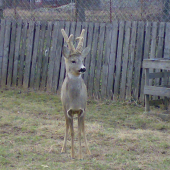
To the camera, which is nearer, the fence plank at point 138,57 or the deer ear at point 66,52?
the deer ear at point 66,52

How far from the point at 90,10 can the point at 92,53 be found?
175 centimetres

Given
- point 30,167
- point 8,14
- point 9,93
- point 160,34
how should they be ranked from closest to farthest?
1. point 30,167
2. point 160,34
3. point 9,93
4. point 8,14

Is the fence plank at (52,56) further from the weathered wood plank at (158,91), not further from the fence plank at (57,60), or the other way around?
the weathered wood plank at (158,91)

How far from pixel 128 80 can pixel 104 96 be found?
2.72 feet

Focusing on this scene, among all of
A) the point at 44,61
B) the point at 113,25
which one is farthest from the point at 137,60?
the point at 44,61

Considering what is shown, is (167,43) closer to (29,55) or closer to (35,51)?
(35,51)

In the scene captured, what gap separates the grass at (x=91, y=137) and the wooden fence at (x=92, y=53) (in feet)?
2.08

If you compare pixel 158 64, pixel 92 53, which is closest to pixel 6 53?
pixel 92 53

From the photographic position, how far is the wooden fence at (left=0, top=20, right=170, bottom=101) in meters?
8.77

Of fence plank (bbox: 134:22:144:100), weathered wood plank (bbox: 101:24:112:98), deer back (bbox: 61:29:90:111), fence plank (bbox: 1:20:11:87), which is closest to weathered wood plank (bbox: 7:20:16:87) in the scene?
fence plank (bbox: 1:20:11:87)

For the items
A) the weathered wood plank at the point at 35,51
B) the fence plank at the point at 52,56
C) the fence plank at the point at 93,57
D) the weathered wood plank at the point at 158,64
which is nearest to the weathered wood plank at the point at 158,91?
the weathered wood plank at the point at 158,64

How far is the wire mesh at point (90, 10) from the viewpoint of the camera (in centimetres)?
948

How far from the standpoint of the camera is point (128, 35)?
8961 mm

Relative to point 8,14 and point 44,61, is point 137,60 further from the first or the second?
point 8,14
